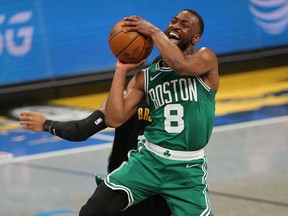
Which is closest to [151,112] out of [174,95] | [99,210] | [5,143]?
[174,95]

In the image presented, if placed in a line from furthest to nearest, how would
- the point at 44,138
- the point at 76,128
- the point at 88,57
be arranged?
the point at 88,57, the point at 44,138, the point at 76,128

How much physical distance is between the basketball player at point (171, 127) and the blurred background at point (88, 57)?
14.2 ft

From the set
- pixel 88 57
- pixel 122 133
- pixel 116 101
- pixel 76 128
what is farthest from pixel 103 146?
pixel 116 101

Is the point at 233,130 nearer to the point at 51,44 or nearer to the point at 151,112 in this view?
the point at 51,44

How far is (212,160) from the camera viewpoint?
795cm

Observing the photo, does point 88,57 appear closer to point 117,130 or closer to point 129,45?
point 117,130

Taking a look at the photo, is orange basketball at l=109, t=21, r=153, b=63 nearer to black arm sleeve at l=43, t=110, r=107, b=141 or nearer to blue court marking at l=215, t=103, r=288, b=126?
black arm sleeve at l=43, t=110, r=107, b=141

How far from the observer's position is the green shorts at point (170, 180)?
4.57m

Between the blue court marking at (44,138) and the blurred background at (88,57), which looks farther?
the blurred background at (88,57)

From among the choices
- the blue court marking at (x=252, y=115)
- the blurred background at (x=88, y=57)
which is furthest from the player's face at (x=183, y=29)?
the blue court marking at (x=252, y=115)

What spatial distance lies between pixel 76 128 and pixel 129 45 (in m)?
0.73

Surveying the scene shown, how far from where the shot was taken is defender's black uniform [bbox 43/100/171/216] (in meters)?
4.93

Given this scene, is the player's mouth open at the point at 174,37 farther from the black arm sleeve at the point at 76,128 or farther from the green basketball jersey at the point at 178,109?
the black arm sleeve at the point at 76,128

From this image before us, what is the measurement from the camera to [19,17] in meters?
10.4
